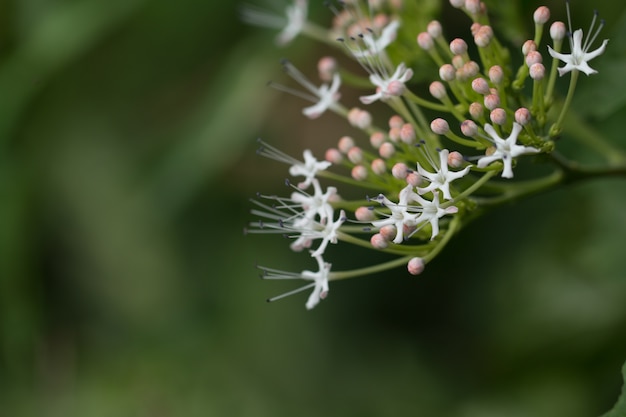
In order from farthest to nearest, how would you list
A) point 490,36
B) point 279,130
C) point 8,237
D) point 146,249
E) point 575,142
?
1. point 146,249
2. point 279,130
3. point 8,237
4. point 575,142
5. point 490,36

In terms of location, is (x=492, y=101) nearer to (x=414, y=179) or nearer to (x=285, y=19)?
(x=414, y=179)

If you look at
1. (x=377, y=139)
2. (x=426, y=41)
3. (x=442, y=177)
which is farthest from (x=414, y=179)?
(x=426, y=41)

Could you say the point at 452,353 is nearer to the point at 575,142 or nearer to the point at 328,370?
the point at 328,370

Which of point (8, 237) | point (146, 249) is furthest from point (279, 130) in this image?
point (8, 237)

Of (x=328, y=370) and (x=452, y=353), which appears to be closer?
(x=452, y=353)

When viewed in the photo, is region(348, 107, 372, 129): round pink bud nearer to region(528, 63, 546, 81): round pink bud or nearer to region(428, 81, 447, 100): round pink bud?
region(428, 81, 447, 100): round pink bud

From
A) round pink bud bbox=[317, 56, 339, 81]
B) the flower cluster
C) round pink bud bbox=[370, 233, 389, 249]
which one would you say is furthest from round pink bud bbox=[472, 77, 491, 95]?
round pink bud bbox=[317, 56, 339, 81]
